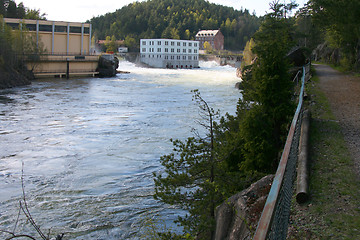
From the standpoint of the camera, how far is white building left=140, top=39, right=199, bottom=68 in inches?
4547

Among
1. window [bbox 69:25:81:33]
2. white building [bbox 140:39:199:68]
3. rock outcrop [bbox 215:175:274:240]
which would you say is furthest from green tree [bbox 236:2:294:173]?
white building [bbox 140:39:199:68]

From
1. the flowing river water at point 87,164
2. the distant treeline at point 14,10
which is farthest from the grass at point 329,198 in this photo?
the distant treeline at point 14,10

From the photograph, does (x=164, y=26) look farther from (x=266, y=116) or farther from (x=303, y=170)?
(x=303, y=170)

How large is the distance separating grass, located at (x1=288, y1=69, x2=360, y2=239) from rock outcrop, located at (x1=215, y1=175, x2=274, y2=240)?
0.54 meters

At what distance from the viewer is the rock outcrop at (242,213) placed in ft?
19.1

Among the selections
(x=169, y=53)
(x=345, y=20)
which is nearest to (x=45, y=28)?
(x=169, y=53)

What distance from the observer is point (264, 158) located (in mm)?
9586

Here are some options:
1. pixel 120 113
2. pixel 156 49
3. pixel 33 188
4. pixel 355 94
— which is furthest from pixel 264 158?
pixel 156 49

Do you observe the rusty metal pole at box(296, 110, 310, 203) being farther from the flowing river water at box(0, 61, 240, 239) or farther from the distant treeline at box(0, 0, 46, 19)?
the distant treeline at box(0, 0, 46, 19)

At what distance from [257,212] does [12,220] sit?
Result: 7.03 metres

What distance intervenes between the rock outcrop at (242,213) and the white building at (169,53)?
107 meters

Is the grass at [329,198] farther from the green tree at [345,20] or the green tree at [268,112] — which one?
the green tree at [345,20]

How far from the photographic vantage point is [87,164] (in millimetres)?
15508

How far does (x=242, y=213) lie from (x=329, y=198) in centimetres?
131
